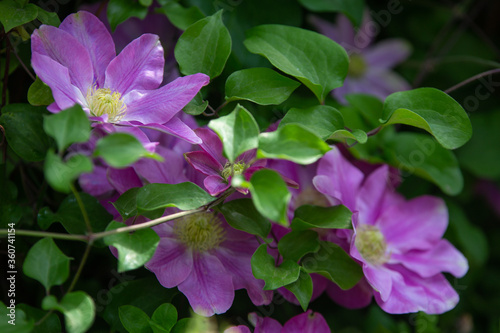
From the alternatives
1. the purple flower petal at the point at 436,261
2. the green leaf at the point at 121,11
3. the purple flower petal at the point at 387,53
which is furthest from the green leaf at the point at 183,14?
the purple flower petal at the point at 387,53

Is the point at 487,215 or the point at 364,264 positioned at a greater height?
the point at 364,264

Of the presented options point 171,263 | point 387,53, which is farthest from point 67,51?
point 387,53

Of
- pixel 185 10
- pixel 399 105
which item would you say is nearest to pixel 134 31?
pixel 185 10

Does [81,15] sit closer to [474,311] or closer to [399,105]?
[399,105]

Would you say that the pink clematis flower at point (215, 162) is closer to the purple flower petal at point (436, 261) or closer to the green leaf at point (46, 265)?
the green leaf at point (46, 265)

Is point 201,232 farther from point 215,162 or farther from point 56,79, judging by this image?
point 56,79

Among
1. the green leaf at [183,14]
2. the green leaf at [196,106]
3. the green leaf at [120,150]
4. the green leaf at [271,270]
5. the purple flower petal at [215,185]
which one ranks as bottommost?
the green leaf at [271,270]
